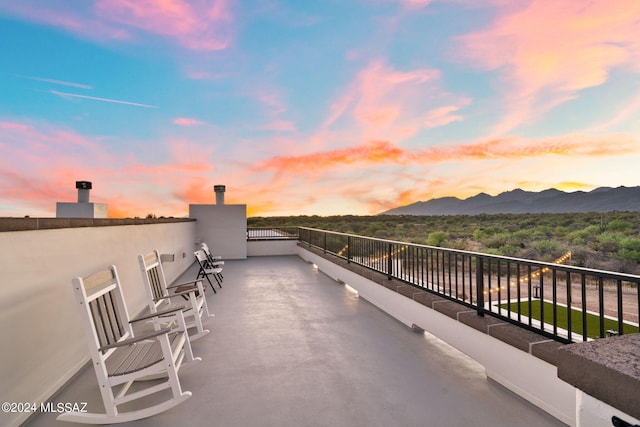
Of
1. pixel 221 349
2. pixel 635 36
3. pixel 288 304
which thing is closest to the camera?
pixel 221 349

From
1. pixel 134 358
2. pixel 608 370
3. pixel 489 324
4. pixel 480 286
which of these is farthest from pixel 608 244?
pixel 134 358

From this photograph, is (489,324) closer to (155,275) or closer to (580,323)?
(155,275)

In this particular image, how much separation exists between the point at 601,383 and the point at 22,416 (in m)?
3.14

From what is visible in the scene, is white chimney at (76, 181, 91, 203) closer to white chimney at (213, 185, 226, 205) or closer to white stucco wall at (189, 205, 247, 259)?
white stucco wall at (189, 205, 247, 259)

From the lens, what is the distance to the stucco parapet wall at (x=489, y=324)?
2.29 m

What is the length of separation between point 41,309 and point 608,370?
3.31 meters

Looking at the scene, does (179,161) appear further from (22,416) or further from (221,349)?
(22,416)

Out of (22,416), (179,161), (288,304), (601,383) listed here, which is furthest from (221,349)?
(179,161)

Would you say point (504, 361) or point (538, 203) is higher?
point (538, 203)

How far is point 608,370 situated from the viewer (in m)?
0.69

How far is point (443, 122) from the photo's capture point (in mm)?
10859

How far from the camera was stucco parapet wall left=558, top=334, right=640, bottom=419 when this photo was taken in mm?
646

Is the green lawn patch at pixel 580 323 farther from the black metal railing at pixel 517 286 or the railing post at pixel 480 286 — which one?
the railing post at pixel 480 286

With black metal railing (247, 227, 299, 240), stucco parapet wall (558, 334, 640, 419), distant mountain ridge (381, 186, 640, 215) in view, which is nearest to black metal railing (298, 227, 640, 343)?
stucco parapet wall (558, 334, 640, 419)
